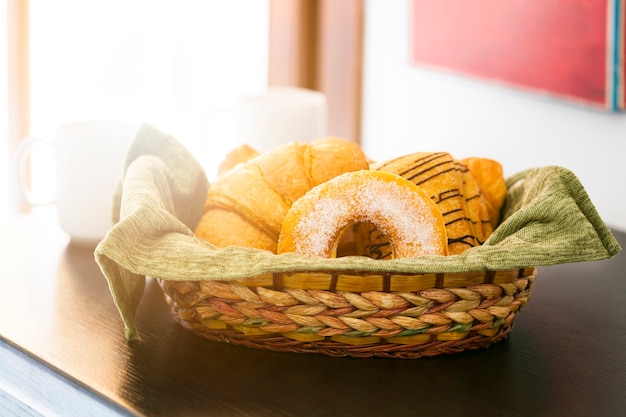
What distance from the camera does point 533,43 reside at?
1.58m

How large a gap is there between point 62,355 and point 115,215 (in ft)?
0.63

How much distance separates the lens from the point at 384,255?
662 millimetres

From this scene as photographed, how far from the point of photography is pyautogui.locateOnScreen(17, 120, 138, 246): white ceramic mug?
0.87 metres

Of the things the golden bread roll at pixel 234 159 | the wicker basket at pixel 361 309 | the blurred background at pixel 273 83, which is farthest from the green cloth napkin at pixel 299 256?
the blurred background at pixel 273 83

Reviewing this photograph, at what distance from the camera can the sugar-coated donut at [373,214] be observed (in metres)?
0.60

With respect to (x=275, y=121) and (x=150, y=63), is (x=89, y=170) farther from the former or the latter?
(x=150, y=63)

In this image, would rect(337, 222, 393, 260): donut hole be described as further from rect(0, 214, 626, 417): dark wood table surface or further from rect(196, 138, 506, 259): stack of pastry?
rect(0, 214, 626, 417): dark wood table surface

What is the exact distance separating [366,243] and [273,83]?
1.29m

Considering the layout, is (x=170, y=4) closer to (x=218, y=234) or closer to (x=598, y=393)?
(x=218, y=234)

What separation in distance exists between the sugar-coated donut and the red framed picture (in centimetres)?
100

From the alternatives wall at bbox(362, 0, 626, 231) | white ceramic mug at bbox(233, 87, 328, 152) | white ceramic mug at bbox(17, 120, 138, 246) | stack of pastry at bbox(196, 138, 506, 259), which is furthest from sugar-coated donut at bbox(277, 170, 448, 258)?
wall at bbox(362, 0, 626, 231)

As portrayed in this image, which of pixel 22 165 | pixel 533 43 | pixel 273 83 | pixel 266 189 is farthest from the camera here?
pixel 273 83

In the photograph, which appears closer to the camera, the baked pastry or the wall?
the baked pastry

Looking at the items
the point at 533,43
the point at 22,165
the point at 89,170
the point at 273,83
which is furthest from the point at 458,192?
the point at 273,83
